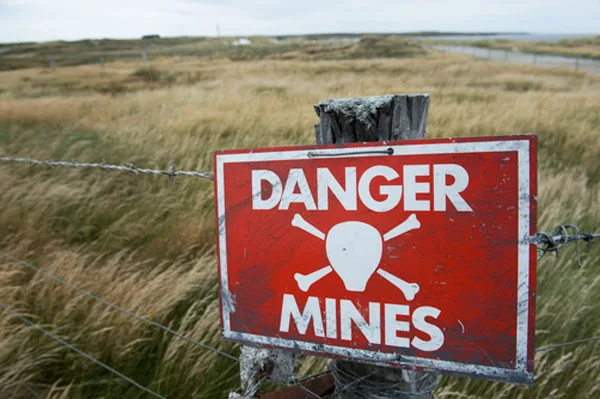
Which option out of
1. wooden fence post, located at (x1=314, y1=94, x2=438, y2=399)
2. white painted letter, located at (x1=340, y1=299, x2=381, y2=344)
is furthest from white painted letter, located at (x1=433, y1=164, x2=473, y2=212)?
white painted letter, located at (x1=340, y1=299, x2=381, y2=344)

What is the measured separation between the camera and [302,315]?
1.12 m

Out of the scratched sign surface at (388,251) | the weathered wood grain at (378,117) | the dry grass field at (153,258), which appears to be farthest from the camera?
the dry grass field at (153,258)

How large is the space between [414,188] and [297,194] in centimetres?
27

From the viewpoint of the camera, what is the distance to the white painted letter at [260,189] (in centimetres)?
114

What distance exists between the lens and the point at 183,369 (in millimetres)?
1968

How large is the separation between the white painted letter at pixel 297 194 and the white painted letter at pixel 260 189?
0.06ft

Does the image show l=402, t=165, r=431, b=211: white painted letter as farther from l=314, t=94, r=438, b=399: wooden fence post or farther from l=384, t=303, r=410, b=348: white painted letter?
l=384, t=303, r=410, b=348: white painted letter

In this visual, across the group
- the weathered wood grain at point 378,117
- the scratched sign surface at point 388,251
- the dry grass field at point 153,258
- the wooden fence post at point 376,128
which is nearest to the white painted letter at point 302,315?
the scratched sign surface at point 388,251

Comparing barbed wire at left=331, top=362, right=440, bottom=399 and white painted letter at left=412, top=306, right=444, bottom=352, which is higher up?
white painted letter at left=412, top=306, right=444, bottom=352

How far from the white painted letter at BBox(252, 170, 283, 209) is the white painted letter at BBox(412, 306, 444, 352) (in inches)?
Answer: 15.8

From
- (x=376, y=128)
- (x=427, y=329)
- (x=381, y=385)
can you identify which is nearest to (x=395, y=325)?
(x=427, y=329)

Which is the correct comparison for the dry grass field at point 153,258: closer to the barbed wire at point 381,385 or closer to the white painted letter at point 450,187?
the barbed wire at point 381,385

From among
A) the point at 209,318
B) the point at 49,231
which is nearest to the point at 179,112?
the point at 49,231

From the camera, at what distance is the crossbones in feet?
3.38
